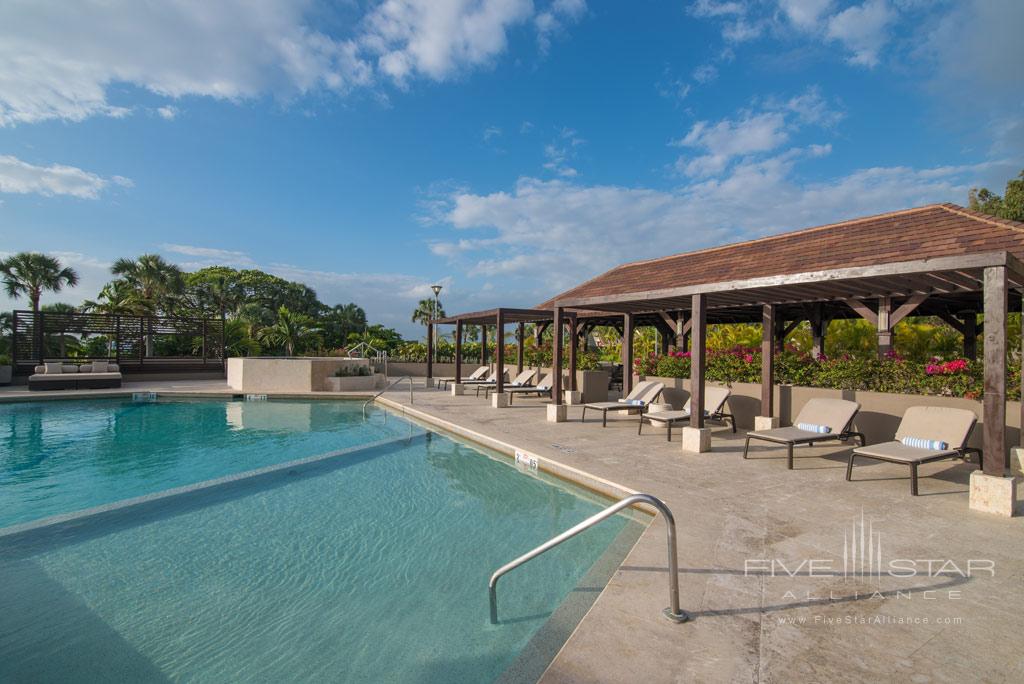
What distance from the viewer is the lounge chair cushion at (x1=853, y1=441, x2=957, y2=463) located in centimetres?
502

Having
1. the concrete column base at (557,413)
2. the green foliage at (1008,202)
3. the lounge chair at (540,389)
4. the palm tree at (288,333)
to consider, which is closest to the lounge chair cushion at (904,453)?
the concrete column base at (557,413)

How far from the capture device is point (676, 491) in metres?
5.02

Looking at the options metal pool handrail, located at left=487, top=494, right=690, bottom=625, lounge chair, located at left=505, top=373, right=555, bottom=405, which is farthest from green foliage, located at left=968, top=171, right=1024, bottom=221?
metal pool handrail, located at left=487, top=494, right=690, bottom=625

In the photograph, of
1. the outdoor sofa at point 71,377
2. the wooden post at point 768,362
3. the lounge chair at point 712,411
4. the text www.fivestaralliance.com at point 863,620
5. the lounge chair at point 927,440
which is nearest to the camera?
the text www.fivestaralliance.com at point 863,620

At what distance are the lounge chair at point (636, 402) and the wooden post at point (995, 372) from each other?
5153 millimetres

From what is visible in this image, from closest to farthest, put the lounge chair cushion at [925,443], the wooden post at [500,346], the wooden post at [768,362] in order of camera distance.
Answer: the lounge chair cushion at [925,443] < the wooden post at [768,362] < the wooden post at [500,346]

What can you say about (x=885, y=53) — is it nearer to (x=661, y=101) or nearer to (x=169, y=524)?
(x=661, y=101)

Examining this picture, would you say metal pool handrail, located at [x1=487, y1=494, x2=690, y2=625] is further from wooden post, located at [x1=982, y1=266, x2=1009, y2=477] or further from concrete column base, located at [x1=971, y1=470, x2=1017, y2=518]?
wooden post, located at [x1=982, y1=266, x2=1009, y2=477]

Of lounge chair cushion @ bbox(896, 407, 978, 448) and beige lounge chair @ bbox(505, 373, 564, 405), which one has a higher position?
lounge chair cushion @ bbox(896, 407, 978, 448)

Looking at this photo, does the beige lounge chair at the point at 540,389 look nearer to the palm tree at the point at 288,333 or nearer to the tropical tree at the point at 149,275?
the palm tree at the point at 288,333

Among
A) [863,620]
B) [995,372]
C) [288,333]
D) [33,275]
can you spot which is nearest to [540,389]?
[995,372]

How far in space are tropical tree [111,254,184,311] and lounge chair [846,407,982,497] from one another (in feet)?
109

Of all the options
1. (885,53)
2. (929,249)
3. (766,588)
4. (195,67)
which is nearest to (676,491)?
(766,588)

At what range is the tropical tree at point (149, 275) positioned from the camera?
28.2 metres
